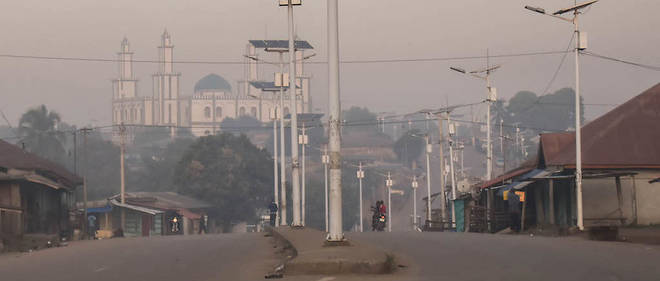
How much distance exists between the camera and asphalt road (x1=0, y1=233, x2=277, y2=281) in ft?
58.0

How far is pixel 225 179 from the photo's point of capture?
337 ft

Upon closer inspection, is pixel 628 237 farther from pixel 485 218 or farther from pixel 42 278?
pixel 485 218

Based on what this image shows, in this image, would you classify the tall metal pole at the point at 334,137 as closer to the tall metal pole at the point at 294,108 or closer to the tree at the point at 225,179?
the tall metal pole at the point at 294,108

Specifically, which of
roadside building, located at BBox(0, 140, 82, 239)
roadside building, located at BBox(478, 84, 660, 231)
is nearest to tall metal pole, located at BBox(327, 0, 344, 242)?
roadside building, located at BBox(0, 140, 82, 239)

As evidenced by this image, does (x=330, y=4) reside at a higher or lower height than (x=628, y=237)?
higher

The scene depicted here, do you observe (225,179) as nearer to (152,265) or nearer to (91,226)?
(91,226)

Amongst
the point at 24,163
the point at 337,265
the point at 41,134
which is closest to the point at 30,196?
the point at 24,163

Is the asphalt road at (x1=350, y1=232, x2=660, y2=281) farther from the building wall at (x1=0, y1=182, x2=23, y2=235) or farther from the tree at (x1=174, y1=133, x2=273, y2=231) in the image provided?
the tree at (x1=174, y1=133, x2=273, y2=231)

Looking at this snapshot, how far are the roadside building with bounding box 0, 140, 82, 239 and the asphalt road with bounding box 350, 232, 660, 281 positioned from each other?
60.7 ft

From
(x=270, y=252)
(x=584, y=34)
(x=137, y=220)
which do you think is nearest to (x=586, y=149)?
(x=584, y=34)

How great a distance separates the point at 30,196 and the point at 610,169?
28301 millimetres

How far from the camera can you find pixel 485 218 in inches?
1994

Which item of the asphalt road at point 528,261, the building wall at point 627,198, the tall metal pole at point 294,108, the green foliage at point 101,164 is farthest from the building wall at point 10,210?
the green foliage at point 101,164

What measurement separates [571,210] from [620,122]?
451cm
